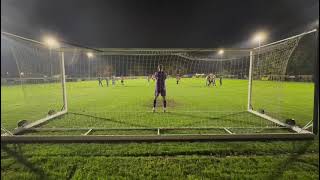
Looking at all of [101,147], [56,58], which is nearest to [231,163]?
[101,147]

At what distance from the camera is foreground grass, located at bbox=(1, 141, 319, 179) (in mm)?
4035

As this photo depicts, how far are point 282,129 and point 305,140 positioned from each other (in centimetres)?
156

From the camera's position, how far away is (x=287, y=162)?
4.53 meters

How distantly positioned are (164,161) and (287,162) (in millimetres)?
2486

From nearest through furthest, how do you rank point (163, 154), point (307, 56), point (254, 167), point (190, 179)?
point (190, 179) → point (254, 167) → point (163, 154) → point (307, 56)

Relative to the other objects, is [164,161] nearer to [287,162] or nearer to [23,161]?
[287,162]

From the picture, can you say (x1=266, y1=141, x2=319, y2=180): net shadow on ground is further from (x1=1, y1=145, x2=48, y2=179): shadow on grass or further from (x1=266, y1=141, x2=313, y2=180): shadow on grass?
(x1=1, y1=145, x2=48, y2=179): shadow on grass

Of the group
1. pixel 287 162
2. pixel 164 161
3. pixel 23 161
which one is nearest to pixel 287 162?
pixel 287 162

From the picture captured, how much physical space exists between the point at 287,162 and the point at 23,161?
17.6 ft

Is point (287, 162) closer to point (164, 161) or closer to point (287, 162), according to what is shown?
point (287, 162)

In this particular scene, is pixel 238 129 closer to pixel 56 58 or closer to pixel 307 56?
pixel 56 58

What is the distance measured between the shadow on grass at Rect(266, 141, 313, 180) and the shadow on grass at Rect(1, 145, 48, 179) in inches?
159

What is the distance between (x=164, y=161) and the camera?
4582 millimetres

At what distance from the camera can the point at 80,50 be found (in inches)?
356
